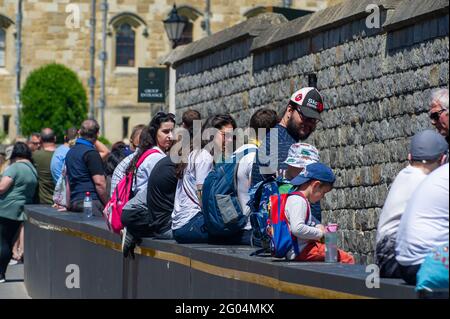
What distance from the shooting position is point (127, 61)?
64812mm

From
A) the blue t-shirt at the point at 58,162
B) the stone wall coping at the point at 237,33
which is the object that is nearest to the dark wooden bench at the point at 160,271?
the blue t-shirt at the point at 58,162

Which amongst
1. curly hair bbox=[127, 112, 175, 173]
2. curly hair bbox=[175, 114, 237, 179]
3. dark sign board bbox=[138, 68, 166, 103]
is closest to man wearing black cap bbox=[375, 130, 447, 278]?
curly hair bbox=[175, 114, 237, 179]

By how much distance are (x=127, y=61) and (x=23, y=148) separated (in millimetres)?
45578

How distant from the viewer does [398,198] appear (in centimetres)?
777

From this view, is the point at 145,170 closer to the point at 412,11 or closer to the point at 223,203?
the point at 223,203

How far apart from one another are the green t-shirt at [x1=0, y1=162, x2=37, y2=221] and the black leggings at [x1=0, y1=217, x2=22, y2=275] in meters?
0.10

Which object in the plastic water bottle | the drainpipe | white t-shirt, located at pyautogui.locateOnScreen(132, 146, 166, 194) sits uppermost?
the drainpipe

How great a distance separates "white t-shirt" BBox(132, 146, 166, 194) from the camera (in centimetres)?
1254

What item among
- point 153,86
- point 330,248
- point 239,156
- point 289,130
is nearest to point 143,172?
point 239,156

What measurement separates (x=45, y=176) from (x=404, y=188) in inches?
545

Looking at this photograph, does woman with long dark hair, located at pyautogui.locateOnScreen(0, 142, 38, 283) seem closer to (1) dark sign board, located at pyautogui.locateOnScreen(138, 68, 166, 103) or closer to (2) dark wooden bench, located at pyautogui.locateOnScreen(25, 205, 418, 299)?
(2) dark wooden bench, located at pyautogui.locateOnScreen(25, 205, 418, 299)

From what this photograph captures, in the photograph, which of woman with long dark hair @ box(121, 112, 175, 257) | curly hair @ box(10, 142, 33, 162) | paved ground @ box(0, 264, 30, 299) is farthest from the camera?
curly hair @ box(10, 142, 33, 162)

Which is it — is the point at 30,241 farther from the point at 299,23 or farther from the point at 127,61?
the point at 127,61

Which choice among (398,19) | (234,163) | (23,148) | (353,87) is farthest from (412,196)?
(23,148)
